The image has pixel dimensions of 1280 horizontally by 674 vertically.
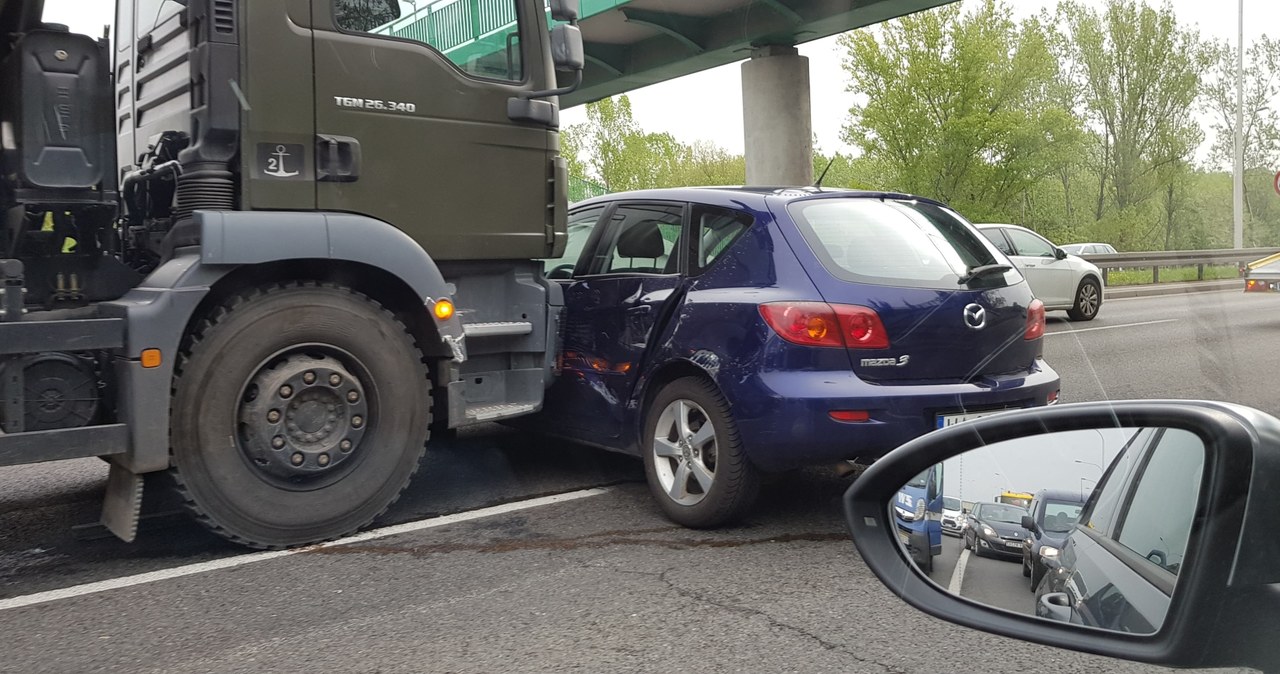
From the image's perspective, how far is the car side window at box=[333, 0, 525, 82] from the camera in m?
4.83

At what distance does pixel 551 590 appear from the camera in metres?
3.88

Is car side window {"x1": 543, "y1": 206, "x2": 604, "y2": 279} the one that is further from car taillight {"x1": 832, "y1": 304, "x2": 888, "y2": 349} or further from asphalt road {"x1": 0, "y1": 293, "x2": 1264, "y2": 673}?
car taillight {"x1": 832, "y1": 304, "x2": 888, "y2": 349}

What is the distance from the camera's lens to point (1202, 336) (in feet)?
8.72

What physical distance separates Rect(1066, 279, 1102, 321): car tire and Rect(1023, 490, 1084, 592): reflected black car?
185 inches

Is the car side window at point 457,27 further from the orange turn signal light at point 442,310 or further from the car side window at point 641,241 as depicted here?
the orange turn signal light at point 442,310

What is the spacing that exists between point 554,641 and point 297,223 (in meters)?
2.17

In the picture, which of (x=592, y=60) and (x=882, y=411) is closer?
(x=882, y=411)

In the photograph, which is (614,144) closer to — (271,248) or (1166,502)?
(271,248)

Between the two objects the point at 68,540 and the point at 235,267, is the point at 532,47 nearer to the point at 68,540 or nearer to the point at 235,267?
the point at 235,267

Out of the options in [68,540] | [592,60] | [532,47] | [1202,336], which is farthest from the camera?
[592,60]

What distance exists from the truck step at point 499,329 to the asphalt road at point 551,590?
0.84m

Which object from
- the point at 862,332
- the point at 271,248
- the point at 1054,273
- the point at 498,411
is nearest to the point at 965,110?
the point at 1054,273

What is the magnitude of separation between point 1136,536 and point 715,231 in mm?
3706

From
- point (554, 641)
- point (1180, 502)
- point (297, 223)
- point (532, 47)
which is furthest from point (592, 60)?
point (1180, 502)
